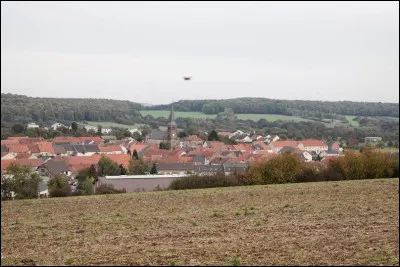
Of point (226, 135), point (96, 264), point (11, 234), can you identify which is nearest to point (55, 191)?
point (11, 234)

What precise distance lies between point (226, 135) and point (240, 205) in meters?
57.2

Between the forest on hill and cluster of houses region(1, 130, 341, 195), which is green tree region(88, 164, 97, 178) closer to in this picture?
cluster of houses region(1, 130, 341, 195)

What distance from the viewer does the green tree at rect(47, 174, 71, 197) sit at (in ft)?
85.3

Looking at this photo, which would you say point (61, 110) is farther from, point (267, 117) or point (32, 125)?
point (267, 117)

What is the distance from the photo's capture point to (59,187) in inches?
1144

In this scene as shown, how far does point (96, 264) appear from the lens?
7816mm

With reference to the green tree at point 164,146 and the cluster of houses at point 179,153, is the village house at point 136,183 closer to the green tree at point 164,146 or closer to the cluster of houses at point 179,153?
the cluster of houses at point 179,153

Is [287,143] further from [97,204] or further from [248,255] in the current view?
[248,255]

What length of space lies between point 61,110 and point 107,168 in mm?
9739

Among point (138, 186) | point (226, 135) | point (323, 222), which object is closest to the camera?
point (323, 222)

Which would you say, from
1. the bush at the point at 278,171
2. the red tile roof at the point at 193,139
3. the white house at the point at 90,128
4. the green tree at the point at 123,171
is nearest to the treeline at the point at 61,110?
the white house at the point at 90,128

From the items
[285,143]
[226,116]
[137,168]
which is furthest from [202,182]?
[285,143]

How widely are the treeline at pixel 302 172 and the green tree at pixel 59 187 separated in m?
5.10

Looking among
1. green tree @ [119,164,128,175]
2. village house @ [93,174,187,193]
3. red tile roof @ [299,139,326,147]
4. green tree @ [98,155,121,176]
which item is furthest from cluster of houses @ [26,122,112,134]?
red tile roof @ [299,139,326,147]
